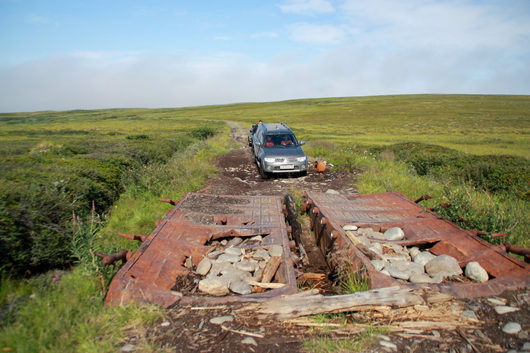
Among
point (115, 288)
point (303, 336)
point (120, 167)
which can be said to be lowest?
point (303, 336)

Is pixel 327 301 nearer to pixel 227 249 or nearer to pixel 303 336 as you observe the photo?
pixel 303 336

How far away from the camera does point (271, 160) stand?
11.5m

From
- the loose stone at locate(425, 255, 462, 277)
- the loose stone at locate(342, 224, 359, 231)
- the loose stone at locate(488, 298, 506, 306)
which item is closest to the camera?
the loose stone at locate(488, 298, 506, 306)

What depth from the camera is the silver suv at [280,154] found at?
11.5 metres

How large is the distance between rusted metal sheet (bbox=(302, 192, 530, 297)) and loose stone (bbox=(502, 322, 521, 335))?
47cm

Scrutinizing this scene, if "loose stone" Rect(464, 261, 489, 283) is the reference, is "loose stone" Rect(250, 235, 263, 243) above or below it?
above

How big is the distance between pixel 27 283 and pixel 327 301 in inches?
158

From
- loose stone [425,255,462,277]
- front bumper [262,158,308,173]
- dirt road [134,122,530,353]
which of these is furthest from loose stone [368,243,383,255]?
front bumper [262,158,308,173]

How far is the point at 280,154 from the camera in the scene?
1170 cm

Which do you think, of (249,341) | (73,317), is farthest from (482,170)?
(73,317)

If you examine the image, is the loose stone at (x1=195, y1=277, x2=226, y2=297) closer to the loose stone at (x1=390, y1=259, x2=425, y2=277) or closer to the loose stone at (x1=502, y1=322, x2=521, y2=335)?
the loose stone at (x1=390, y1=259, x2=425, y2=277)

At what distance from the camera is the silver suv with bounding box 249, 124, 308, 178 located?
11.5 m

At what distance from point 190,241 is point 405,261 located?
350 centimetres

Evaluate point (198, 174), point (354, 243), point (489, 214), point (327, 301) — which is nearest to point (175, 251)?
point (327, 301)
